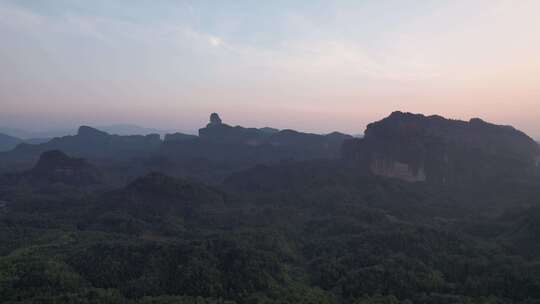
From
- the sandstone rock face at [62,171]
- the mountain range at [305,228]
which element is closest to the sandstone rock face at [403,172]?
the mountain range at [305,228]

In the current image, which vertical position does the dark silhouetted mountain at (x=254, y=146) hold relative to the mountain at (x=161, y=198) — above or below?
above

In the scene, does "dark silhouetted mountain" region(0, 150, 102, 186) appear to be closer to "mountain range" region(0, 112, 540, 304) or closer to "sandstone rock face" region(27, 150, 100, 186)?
"sandstone rock face" region(27, 150, 100, 186)

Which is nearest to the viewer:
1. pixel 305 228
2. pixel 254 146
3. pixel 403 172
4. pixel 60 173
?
pixel 305 228

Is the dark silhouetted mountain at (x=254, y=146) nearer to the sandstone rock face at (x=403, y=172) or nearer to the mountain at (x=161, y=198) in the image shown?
the sandstone rock face at (x=403, y=172)

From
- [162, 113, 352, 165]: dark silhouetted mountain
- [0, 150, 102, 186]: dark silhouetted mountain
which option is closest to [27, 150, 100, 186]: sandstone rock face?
[0, 150, 102, 186]: dark silhouetted mountain

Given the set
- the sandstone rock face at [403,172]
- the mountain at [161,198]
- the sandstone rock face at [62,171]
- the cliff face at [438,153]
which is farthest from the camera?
the sandstone rock face at [403,172]

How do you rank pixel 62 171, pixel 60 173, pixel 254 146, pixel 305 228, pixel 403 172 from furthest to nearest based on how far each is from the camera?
pixel 254 146 → pixel 403 172 → pixel 62 171 → pixel 60 173 → pixel 305 228

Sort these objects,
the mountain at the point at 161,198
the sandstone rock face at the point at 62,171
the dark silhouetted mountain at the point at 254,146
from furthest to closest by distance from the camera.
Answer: the dark silhouetted mountain at the point at 254,146
the sandstone rock face at the point at 62,171
the mountain at the point at 161,198

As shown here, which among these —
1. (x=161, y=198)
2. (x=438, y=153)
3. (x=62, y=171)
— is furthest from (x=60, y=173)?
(x=438, y=153)

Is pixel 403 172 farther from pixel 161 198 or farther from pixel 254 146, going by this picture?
pixel 254 146
